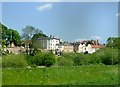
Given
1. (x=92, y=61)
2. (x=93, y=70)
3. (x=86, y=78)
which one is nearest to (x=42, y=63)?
(x=92, y=61)

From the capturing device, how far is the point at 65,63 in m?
13.2

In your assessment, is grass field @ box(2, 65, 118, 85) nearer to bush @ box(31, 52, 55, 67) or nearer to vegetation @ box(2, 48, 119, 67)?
vegetation @ box(2, 48, 119, 67)

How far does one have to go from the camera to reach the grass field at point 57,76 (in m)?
7.14

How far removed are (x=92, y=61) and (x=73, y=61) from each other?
104 centimetres

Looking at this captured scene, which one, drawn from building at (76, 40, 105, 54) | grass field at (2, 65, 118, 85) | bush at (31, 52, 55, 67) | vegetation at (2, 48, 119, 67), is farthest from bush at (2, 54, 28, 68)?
building at (76, 40, 105, 54)

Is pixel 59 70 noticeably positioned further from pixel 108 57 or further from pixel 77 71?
pixel 108 57

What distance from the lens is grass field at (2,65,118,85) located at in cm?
714

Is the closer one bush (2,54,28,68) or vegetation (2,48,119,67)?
bush (2,54,28,68)

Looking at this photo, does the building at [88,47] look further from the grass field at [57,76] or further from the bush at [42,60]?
the grass field at [57,76]

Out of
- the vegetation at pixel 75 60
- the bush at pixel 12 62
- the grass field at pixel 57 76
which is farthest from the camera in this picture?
the vegetation at pixel 75 60

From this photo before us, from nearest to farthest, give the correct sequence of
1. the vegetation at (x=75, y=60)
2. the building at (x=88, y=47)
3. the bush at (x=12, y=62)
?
the bush at (x=12, y=62) → the vegetation at (x=75, y=60) → the building at (x=88, y=47)

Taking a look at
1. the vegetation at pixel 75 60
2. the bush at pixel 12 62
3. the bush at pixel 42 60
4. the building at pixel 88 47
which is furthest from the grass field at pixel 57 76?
the building at pixel 88 47

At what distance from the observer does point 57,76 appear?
7902 mm

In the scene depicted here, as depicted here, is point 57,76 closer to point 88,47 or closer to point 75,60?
point 75,60
